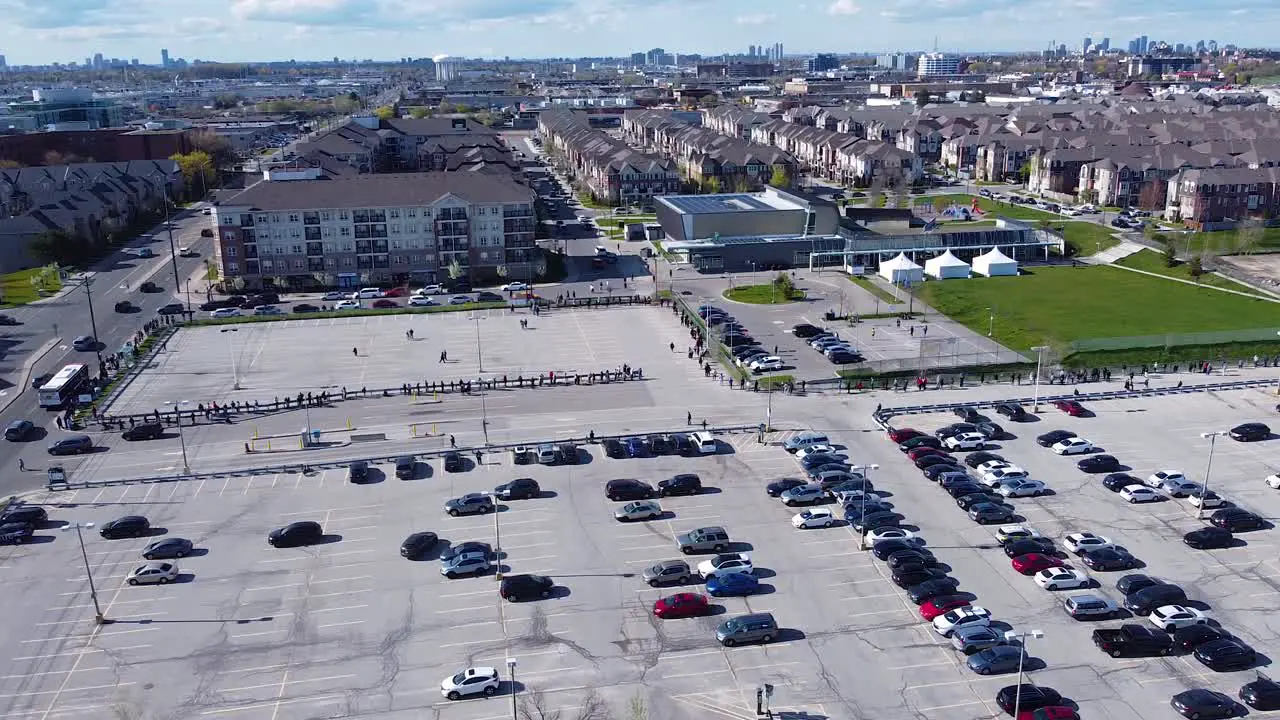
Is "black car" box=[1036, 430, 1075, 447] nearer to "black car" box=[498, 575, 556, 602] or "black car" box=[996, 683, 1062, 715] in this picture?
"black car" box=[996, 683, 1062, 715]

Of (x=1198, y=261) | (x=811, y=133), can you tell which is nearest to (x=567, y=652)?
(x=1198, y=261)

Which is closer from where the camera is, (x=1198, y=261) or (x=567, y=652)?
(x=567, y=652)

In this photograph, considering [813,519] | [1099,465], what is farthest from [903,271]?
[813,519]

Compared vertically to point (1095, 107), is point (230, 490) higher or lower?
lower

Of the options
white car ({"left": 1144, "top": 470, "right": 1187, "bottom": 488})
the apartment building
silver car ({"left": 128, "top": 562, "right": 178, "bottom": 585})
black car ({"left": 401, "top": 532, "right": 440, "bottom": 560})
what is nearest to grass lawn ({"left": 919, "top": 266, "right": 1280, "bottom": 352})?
white car ({"left": 1144, "top": 470, "right": 1187, "bottom": 488})

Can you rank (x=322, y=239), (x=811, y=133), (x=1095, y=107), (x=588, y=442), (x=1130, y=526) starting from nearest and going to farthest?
(x=1130, y=526) < (x=588, y=442) < (x=322, y=239) < (x=811, y=133) < (x=1095, y=107)

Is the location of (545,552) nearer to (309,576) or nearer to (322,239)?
(309,576)

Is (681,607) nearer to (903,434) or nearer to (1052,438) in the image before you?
(903,434)
